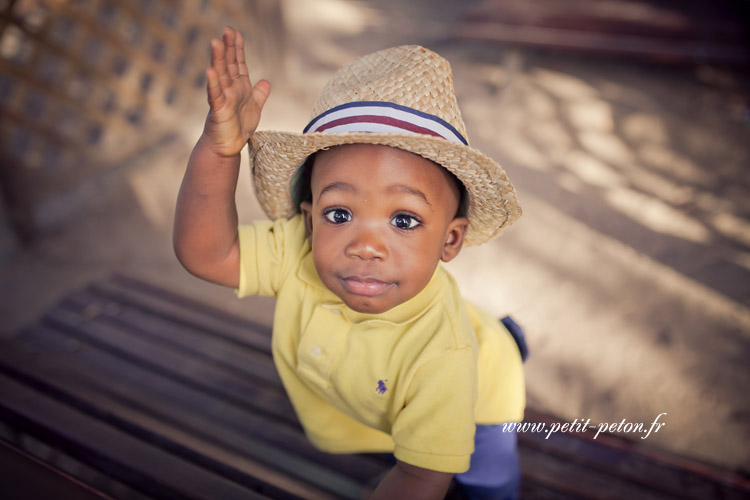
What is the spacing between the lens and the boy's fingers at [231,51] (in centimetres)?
99

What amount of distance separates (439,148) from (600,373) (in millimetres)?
1977

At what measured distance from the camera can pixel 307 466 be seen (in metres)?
1.53

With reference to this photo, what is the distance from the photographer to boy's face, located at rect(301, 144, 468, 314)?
1027 mm

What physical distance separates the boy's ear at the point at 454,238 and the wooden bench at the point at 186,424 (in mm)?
765

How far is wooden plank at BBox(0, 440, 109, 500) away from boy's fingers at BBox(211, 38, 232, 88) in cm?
95

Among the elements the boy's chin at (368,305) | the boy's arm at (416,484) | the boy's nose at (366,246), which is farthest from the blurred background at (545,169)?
the boy's nose at (366,246)

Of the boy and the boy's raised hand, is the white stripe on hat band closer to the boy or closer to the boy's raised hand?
the boy

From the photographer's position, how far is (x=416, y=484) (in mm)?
1053

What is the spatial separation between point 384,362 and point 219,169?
579mm

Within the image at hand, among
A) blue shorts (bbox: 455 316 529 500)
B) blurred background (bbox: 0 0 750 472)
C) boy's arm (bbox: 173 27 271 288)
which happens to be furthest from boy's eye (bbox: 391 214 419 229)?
blurred background (bbox: 0 0 750 472)

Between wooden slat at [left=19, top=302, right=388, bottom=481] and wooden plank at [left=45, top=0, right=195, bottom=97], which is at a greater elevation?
wooden plank at [left=45, top=0, right=195, bottom=97]

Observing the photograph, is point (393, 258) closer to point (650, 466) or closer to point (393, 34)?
point (650, 466)

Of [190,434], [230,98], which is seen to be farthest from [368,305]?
[190,434]

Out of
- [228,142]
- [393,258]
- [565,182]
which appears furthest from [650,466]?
[565,182]
